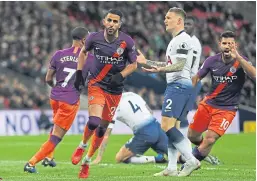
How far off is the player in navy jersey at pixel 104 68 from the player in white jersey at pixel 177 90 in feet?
1.47

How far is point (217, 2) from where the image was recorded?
39812 mm

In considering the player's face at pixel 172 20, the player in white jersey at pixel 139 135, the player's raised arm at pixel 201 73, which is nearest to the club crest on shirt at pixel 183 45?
the player's face at pixel 172 20

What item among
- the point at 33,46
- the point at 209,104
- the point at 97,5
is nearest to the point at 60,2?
the point at 97,5

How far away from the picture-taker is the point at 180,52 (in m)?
11.5

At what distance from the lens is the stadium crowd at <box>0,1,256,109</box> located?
30.5 meters

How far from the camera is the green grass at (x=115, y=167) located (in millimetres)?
11219

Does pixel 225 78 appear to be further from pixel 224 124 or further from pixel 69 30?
pixel 69 30

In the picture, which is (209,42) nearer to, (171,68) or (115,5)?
(115,5)

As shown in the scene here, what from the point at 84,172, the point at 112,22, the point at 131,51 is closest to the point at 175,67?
the point at 131,51

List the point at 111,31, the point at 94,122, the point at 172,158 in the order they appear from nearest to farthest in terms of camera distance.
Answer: the point at 94,122 → the point at 111,31 → the point at 172,158

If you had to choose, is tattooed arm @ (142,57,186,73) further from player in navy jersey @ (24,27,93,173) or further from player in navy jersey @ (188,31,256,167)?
player in navy jersey @ (24,27,93,173)

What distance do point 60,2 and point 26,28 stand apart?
4100 millimetres

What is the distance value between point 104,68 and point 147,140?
364 cm

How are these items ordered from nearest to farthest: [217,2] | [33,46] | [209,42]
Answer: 1. [33,46]
2. [209,42]
3. [217,2]
